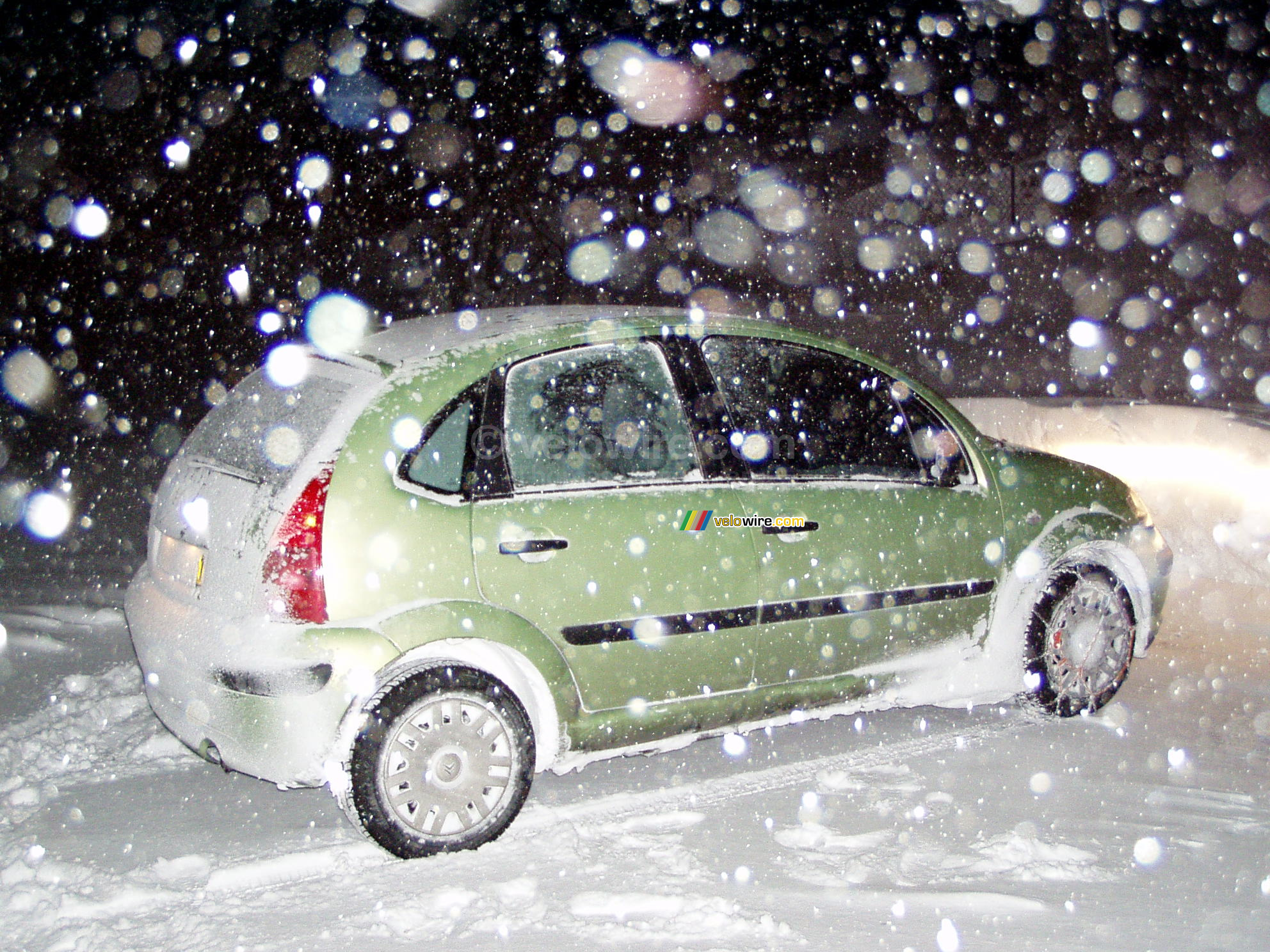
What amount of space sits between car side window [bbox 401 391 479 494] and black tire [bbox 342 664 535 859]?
21.8 inches

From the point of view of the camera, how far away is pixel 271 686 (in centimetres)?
314

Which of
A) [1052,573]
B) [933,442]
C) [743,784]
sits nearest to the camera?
[743,784]

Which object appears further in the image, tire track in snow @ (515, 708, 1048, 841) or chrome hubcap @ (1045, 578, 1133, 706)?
chrome hubcap @ (1045, 578, 1133, 706)

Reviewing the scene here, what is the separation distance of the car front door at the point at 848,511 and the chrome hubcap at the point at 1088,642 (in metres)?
0.41

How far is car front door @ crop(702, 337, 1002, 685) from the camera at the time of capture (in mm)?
3877

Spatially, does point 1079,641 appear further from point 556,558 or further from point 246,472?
point 246,472

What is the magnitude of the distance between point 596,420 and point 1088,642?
236 cm

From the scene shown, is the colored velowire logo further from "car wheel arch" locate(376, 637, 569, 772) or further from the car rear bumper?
the car rear bumper

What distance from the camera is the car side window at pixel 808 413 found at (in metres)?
3.95

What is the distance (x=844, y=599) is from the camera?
13.1ft

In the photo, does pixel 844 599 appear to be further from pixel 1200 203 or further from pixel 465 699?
pixel 1200 203

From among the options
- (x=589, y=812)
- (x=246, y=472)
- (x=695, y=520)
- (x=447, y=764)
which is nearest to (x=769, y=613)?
(x=695, y=520)

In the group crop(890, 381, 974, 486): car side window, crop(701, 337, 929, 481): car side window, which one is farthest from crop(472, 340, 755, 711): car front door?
crop(890, 381, 974, 486): car side window

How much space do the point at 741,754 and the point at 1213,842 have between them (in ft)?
5.30
